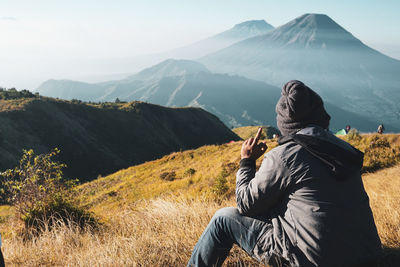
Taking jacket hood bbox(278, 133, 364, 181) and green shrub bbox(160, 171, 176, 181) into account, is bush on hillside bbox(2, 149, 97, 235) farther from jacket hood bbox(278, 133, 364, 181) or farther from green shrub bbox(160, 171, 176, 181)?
green shrub bbox(160, 171, 176, 181)

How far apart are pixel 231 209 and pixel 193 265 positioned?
718 millimetres

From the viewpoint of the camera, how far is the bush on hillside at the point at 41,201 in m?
5.72

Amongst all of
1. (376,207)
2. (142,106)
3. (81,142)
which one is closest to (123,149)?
(81,142)

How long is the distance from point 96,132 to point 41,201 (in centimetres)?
7633

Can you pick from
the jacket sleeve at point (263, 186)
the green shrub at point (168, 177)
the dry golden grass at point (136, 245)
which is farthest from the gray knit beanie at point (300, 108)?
the green shrub at point (168, 177)

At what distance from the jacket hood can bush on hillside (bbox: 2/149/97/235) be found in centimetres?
483

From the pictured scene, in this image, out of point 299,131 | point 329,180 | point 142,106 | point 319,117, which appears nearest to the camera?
point 329,180

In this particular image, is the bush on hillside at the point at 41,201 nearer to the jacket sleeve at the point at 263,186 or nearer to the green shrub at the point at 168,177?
the jacket sleeve at the point at 263,186

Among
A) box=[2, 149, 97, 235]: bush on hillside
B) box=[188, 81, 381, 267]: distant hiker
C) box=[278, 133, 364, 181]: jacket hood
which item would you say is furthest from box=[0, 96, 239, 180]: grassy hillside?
box=[278, 133, 364, 181]: jacket hood

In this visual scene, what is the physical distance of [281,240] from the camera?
2543mm

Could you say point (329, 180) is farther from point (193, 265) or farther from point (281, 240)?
point (193, 265)

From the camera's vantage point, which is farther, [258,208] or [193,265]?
[193,265]

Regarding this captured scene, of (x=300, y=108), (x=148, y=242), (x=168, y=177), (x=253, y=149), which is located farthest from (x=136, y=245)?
(x=168, y=177)

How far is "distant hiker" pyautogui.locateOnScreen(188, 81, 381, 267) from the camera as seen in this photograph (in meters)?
2.28
